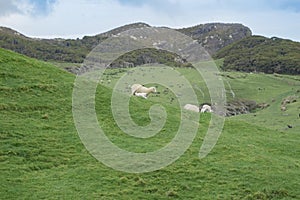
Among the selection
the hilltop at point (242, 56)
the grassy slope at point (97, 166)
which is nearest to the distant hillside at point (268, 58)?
the hilltop at point (242, 56)

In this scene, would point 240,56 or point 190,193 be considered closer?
point 190,193

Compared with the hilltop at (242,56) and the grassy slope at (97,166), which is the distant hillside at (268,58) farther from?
the grassy slope at (97,166)

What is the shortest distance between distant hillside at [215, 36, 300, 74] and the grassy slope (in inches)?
4216

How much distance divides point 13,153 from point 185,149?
6024 mm

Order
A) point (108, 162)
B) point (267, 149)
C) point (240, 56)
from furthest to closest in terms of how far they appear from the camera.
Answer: point (240, 56) < point (267, 149) < point (108, 162)

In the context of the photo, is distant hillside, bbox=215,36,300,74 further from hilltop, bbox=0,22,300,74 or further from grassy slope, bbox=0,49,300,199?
grassy slope, bbox=0,49,300,199

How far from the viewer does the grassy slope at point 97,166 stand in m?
11.9

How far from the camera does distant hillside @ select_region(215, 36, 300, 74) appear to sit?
123 m

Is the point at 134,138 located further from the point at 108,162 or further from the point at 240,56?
the point at 240,56

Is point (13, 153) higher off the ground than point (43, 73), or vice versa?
point (43, 73)

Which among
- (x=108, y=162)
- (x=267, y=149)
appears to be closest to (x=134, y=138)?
(x=108, y=162)

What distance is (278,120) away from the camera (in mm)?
44000

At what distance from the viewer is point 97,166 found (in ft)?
44.0

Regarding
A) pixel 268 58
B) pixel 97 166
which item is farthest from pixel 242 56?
pixel 97 166
